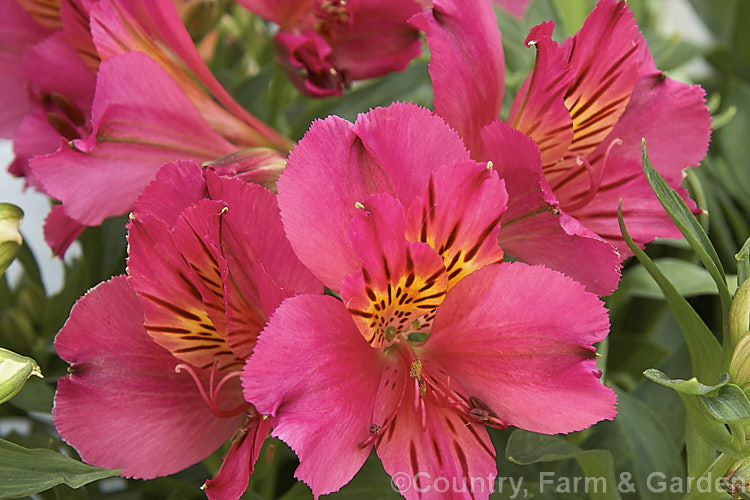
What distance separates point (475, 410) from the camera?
417 mm

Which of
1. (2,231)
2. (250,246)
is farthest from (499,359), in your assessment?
(2,231)

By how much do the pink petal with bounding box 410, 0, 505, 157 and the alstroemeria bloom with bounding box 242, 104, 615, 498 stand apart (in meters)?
0.06

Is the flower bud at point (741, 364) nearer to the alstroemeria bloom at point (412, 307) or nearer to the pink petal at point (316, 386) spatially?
the alstroemeria bloom at point (412, 307)

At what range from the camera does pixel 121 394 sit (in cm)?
44

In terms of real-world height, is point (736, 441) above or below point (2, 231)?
below

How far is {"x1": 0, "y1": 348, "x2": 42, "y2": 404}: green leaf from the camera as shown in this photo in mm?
397

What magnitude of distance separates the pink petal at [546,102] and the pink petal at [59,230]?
0.99 feet

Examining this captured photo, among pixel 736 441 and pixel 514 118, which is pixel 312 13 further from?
pixel 736 441

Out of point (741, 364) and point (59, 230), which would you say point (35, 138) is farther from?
point (741, 364)

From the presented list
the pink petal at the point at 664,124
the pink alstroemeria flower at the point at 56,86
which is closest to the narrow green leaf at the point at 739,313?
the pink petal at the point at 664,124

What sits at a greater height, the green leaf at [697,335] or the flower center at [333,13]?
the flower center at [333,13]

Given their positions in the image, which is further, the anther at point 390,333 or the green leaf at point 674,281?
the green leaf at point 674,281

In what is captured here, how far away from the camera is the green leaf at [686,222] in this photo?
0.44 m

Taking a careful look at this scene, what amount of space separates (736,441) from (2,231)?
44 cm
